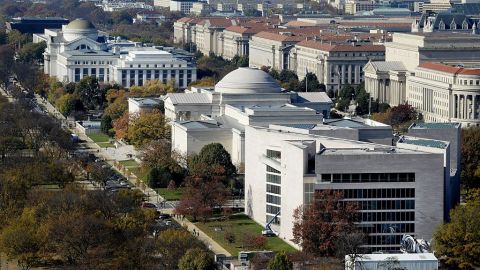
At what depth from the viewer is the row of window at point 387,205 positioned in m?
46.8

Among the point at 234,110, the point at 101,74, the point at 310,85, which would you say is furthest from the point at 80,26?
the point at 234,110

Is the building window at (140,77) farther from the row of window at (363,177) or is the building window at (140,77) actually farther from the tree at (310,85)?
the row of window at (363,177)

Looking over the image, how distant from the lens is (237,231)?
50.9 m

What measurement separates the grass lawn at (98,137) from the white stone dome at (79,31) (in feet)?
106

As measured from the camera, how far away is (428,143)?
162 feet

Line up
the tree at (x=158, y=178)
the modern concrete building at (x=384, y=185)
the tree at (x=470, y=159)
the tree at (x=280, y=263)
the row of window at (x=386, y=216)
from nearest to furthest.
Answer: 1. the tree at (x=280, y=263)
2. the modern concrete building at (x=384, y=185)
3. the row of window at (x=386, y=216)
4. the tree at (x=470, y=159)
5. the tree at (x=158, y=178)

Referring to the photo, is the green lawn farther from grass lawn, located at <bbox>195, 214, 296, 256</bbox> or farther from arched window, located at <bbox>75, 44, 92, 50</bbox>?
arched window, located at <bbox>75, 44, 92, 50</bbox>

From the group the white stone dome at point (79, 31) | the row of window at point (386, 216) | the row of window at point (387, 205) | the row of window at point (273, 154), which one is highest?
the white stone dome at point (79, 31)

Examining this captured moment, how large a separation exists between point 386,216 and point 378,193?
2.50ft

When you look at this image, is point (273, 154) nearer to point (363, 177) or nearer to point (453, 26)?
point (363, 177)

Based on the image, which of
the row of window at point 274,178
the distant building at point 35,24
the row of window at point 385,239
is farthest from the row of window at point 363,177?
the distant building at point 35,24

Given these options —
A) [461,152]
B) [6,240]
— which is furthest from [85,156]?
[6,240]

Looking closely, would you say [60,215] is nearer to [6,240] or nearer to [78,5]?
[6,240]

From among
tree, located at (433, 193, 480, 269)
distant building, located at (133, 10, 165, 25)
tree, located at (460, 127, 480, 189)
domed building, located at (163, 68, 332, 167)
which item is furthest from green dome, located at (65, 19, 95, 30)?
tree, located at (433, 193, 480, 269)
